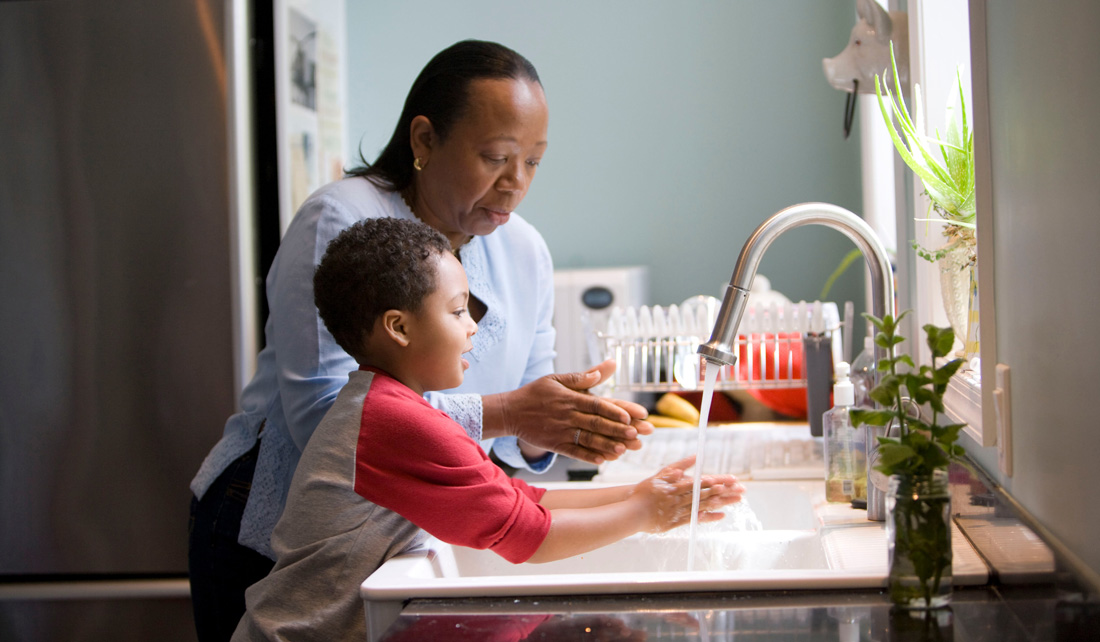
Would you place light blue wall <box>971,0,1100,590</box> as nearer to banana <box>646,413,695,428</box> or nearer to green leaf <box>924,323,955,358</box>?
green leaf <box>924,323,955,358</box>

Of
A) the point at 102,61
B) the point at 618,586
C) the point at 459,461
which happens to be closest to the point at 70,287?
the point at 102,61

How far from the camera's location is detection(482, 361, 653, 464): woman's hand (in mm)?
1163

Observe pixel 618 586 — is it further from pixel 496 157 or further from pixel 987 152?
pixel 496 157

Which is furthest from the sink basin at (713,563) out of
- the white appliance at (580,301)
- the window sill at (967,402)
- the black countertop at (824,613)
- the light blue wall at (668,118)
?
the light blue wall at (668,118)

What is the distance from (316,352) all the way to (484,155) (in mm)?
352

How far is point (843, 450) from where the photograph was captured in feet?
3.87

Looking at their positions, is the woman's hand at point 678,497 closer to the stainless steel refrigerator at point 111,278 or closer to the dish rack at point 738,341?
the dish rack at point 738,341

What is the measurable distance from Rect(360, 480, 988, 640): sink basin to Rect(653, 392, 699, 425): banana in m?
0.55

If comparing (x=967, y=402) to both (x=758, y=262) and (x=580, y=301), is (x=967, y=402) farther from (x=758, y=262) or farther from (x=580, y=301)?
(x=580, y=301)

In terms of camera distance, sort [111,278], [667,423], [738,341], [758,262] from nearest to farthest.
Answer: [758,262]
[738,341]
[667,423]
[111,278]

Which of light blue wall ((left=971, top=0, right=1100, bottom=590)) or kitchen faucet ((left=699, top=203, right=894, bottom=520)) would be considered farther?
kitchen faucet ((left=699, top=203, right=894, bottom=520))

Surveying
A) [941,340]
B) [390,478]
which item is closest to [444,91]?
[390,478]

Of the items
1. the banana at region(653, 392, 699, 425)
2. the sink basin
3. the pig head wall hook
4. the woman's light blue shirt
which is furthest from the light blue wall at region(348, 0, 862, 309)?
the sink basin

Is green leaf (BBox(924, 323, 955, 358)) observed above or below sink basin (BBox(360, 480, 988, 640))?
above
